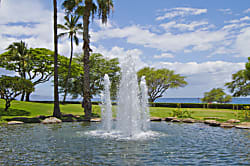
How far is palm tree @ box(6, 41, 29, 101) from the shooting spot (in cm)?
3812

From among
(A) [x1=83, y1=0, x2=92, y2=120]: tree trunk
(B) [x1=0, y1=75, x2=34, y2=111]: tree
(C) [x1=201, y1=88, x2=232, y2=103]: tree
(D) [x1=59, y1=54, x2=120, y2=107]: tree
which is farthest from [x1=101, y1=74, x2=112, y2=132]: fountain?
(C) [x1=201, y1=88, x2=232, y2=103]: tree

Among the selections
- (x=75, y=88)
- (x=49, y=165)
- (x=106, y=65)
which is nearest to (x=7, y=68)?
(x=75, y=88)

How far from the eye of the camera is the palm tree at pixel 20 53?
38.1m

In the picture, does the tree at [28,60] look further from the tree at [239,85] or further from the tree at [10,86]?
the tree at [239,85]

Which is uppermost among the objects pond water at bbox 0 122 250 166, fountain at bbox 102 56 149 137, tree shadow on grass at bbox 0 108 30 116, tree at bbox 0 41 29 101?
tree at bbox 0 41 29 101

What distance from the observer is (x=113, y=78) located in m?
44.1

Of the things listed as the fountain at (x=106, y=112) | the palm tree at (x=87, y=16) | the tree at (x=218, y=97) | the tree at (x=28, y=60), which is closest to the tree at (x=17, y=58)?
the tree at (x=28, y=60)

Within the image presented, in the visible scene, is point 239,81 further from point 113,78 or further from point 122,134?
point 122,134

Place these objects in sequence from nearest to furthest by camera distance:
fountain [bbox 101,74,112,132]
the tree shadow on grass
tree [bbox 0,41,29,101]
Result: fountain [bbox 101,74,112,132] → the tree shadow on grass → tree [bbox 0,41,29,101]

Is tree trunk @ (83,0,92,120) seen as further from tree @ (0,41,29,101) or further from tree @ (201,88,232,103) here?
tree @ (201,88,232,103)

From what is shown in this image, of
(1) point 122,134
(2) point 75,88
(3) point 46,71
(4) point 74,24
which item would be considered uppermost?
(4) point 74,24

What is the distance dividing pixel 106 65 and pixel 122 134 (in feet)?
109

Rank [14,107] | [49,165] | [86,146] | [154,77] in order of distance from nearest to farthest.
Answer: [49,165], [86,146], [14,107], [154,77]

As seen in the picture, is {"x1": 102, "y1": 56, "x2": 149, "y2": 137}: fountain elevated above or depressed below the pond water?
above
